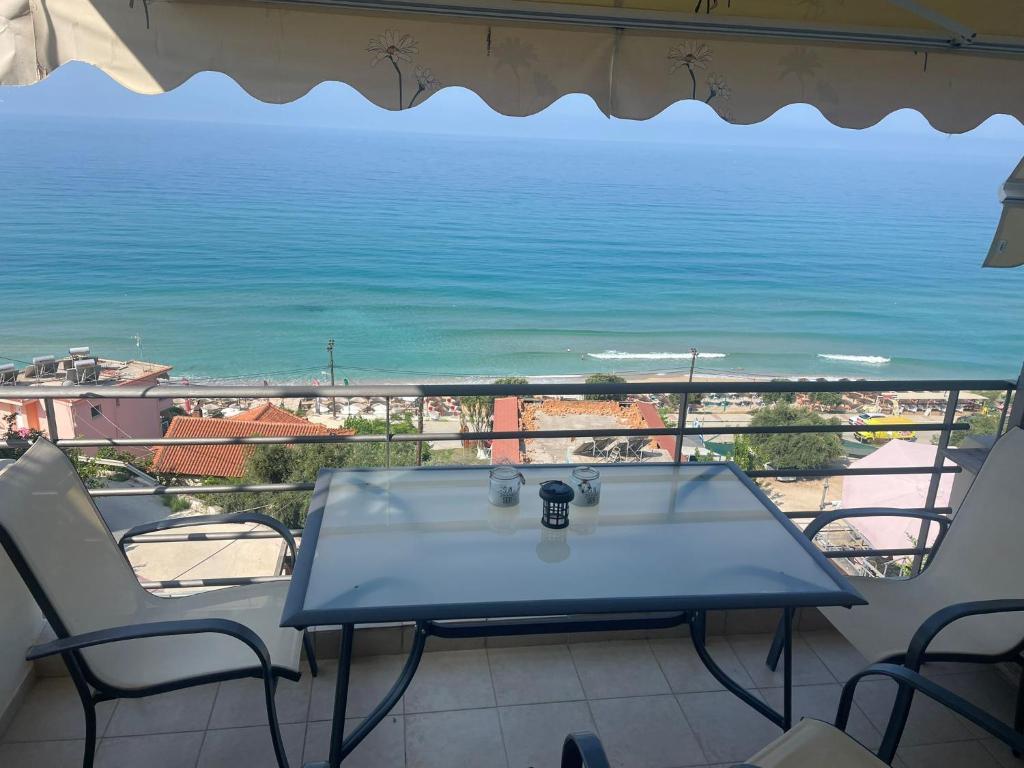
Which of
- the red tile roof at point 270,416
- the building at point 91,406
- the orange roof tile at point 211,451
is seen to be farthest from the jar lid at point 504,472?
the red tile roof at point 270,416

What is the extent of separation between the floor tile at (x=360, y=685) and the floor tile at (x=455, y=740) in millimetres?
114

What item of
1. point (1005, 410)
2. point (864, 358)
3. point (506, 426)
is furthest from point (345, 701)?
point (864, 358)

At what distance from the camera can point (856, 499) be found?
14.1m

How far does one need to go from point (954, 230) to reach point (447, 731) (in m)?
51.0

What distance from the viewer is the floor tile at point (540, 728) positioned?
2.21m

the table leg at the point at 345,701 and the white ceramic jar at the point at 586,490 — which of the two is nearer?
the table leg at the point at 345,701

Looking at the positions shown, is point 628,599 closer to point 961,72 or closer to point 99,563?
point 99,563

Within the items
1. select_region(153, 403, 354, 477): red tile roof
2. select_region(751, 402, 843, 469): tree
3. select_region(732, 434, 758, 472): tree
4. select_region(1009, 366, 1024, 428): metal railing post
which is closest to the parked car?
select_region(751, 402, 843, 469): tree

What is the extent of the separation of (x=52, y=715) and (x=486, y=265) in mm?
37558

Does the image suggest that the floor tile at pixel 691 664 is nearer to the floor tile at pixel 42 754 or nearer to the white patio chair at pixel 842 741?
the white patio chair at pixel 842 741

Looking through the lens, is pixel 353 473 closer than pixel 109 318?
Yes

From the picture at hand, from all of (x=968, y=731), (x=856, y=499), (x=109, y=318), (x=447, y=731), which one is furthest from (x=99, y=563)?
(x=109, y=318)

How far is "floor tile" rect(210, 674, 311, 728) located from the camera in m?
2.30

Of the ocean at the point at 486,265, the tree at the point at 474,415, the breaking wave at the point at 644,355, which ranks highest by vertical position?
the ocean at the point at 486,265
